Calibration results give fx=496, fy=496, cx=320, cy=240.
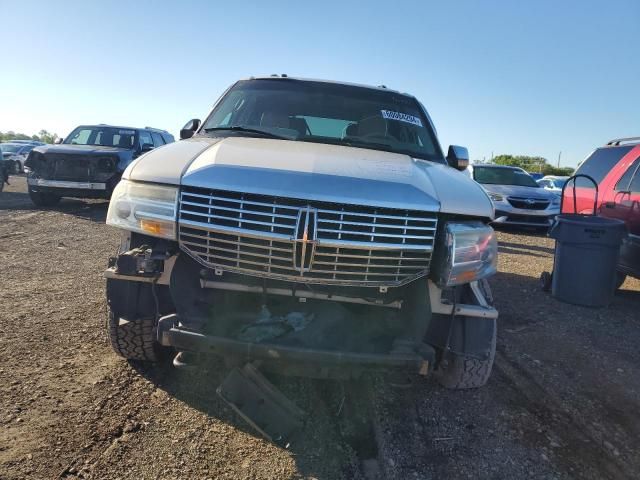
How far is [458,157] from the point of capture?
4328 millimetres

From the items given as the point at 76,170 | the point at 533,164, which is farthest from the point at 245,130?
the point at 533,164

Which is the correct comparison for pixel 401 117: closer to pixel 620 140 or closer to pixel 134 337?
pixel 134 337

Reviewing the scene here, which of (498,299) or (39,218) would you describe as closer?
(498,299)

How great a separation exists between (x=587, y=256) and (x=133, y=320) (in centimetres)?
513

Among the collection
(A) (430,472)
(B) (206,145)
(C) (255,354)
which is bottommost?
(A) (430,472)

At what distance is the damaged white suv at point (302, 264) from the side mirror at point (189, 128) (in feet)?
3.50

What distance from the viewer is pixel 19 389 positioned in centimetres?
297

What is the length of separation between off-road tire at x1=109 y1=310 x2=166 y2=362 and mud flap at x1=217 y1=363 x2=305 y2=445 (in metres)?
0.64

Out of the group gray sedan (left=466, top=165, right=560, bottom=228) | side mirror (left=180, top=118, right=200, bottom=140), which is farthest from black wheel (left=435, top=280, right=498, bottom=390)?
gray sedan (left=466, top=165, right=560, bottom=228)

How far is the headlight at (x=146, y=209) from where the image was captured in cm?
268

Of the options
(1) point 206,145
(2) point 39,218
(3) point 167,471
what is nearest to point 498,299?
(1) point 206,145

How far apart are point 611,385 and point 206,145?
3519 mm

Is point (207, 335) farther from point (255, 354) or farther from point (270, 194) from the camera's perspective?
point (270, 194)

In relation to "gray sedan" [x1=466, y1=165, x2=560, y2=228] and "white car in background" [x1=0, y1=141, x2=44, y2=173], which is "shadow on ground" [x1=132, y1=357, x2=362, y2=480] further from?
"white car in background" [x1=0, y1=141, x2=44, y2=173]
